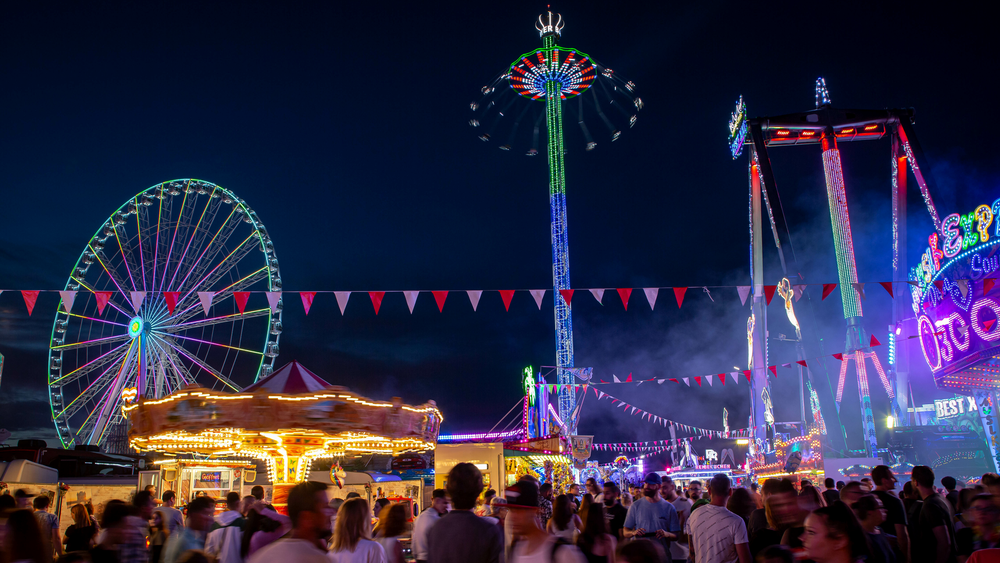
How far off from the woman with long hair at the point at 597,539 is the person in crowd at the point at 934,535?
2.67m

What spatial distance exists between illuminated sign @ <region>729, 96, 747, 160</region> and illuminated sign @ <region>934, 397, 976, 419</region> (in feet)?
64.3

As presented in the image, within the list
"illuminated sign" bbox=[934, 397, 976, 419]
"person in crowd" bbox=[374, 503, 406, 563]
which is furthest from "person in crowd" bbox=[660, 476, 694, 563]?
"illuminated sign" bbox=[934, 397, 976, 419]

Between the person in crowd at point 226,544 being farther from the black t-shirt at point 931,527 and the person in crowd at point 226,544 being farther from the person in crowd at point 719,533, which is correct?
the black t-shirt at point 931,527

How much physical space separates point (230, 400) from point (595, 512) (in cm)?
801

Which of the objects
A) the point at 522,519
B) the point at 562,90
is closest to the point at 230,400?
the point at 522,519

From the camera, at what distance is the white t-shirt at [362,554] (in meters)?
3.98

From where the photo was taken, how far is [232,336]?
73.4 ft

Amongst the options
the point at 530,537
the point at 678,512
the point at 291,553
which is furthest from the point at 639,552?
the point at 678,512

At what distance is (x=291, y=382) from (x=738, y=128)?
3969 cm

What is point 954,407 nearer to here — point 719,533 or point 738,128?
point 738,128

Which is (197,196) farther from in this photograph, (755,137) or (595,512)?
(755,137)

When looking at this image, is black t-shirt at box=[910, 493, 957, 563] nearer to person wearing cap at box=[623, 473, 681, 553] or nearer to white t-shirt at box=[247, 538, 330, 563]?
person wearing cap at box=[623, 473, 681, 553]

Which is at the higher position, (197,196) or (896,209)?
(896,209)

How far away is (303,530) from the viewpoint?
287cm
